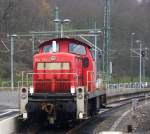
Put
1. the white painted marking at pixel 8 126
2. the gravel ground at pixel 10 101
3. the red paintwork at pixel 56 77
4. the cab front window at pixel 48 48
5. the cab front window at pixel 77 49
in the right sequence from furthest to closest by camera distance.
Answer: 1. the gravel ground at pixel 10 101
2. the cab front window at pixel 77 49
3. the cab front window at pixel 48 48
4. the red paintwork at pixel 56 77
5. the white painted marking at pixel 8 126

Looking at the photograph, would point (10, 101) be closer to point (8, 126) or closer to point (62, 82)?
point (62, 82)

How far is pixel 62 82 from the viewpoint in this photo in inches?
833

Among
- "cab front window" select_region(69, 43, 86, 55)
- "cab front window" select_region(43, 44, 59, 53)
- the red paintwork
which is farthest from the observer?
"cab front window" select_region(69, 43, 86, 55)

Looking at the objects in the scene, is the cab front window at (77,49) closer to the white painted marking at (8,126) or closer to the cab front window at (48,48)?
the cab front window at (48,48)

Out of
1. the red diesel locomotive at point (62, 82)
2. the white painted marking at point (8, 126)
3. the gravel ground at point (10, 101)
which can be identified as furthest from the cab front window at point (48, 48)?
the gravel ground at point (10, 101)

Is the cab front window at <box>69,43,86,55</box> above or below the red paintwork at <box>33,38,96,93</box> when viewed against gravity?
above

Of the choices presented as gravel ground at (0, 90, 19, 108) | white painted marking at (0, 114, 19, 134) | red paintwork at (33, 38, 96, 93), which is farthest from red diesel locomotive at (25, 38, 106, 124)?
gravel ground at (0, 90, 19, 108)

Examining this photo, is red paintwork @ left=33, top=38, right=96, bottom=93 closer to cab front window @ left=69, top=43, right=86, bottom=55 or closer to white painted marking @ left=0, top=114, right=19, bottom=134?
cab front window @ left=69, top=43, right=86, bottom=55

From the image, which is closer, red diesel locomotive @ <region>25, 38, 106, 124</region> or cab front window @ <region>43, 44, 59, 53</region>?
red diesel locomotive @ <region>25, 38, 106, 124</region>

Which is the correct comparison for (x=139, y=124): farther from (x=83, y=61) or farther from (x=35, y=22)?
(x=35, y=22)

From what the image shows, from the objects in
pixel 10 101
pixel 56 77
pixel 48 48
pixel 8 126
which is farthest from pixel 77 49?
pixel 10 101

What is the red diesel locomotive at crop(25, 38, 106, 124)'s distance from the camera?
20078 millimetres

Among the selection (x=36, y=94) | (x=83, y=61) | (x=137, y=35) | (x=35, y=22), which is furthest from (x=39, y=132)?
(x=137, y=35)

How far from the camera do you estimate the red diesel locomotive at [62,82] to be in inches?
790
